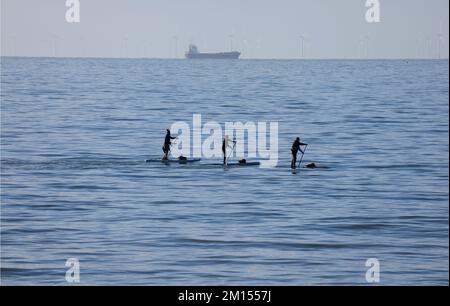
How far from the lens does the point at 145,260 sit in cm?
3612

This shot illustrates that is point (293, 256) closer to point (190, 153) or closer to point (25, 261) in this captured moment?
point (25, 261)

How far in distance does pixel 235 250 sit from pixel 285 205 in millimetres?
11984

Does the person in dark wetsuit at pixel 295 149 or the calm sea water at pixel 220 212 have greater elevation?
the person in dark wetsuit at pixel 295 149

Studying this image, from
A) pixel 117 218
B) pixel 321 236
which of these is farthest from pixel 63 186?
pixel 321 236

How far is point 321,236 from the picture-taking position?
134 ft

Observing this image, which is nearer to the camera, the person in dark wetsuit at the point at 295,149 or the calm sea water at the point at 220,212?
the calm sea water at the point at 220,212

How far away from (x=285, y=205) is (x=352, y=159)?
24.9 meters

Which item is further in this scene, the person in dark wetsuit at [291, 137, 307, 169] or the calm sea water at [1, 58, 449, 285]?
the person in dark wetsuit at [291, 137, 307, 169]

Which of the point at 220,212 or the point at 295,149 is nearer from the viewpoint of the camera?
the point at 220,212

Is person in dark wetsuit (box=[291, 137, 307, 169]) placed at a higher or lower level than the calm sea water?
higher

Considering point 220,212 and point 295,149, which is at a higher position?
point 295,149
